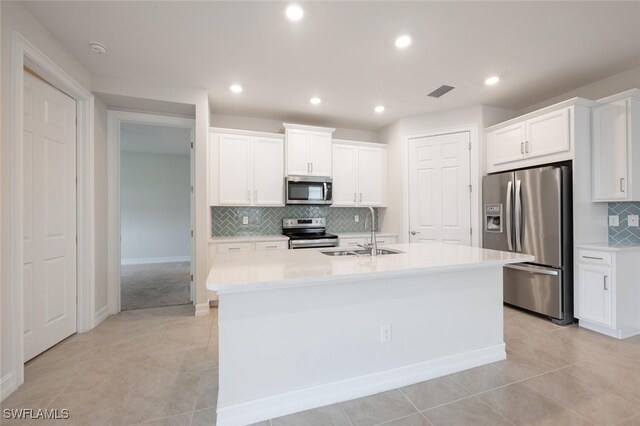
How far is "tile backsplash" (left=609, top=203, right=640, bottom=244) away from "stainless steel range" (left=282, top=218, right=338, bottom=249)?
3210 millimetres

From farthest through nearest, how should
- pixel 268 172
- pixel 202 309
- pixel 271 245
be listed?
pixel 268 172, pixel 271 245, pixel 202 309

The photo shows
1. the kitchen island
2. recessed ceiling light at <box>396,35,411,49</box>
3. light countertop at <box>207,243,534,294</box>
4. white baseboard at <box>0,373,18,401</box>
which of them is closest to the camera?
light countertop at <box>207,243,534,294</box>

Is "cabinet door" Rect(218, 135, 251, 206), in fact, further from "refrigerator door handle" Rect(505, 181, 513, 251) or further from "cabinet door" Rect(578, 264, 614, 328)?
"cabinet door" Rect(578, 264, 614, 328)

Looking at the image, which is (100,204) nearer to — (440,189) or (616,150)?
(440,189)

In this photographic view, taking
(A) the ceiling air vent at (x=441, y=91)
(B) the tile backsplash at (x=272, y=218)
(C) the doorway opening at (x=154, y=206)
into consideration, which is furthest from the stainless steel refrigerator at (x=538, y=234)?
(C) the doorway opening at (x=154, y=206)

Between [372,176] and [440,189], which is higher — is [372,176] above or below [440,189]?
above

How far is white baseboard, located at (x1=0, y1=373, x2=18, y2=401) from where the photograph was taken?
180 centimetres

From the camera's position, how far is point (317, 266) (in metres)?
1.75

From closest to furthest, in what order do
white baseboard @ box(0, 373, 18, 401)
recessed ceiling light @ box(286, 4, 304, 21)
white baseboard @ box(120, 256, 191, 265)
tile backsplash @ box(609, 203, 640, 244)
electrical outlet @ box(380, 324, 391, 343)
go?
white baseboard @ box(0, 373, 18, 401) → electrical outlet @ box(380, 324, 391, 343) → recessed ceiling light @ box(286, 4, 304, 21) → tile backsplash @ box(609, 203, 640, 244) → white baseboard @ box(120, 256, 191, 265)

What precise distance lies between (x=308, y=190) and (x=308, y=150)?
610mm

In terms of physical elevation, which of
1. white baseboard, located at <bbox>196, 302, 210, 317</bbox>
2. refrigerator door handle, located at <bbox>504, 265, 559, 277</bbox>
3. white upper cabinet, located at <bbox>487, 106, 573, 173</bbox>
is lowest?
white baseboard, located at <bbox>196, 302, 210, 317</bbox>

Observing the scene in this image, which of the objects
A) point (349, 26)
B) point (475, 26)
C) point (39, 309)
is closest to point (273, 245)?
point (39, 309)

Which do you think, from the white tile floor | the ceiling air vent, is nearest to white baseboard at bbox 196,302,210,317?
the white tile floor

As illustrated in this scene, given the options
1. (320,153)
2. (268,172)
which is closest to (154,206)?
(268,172)
